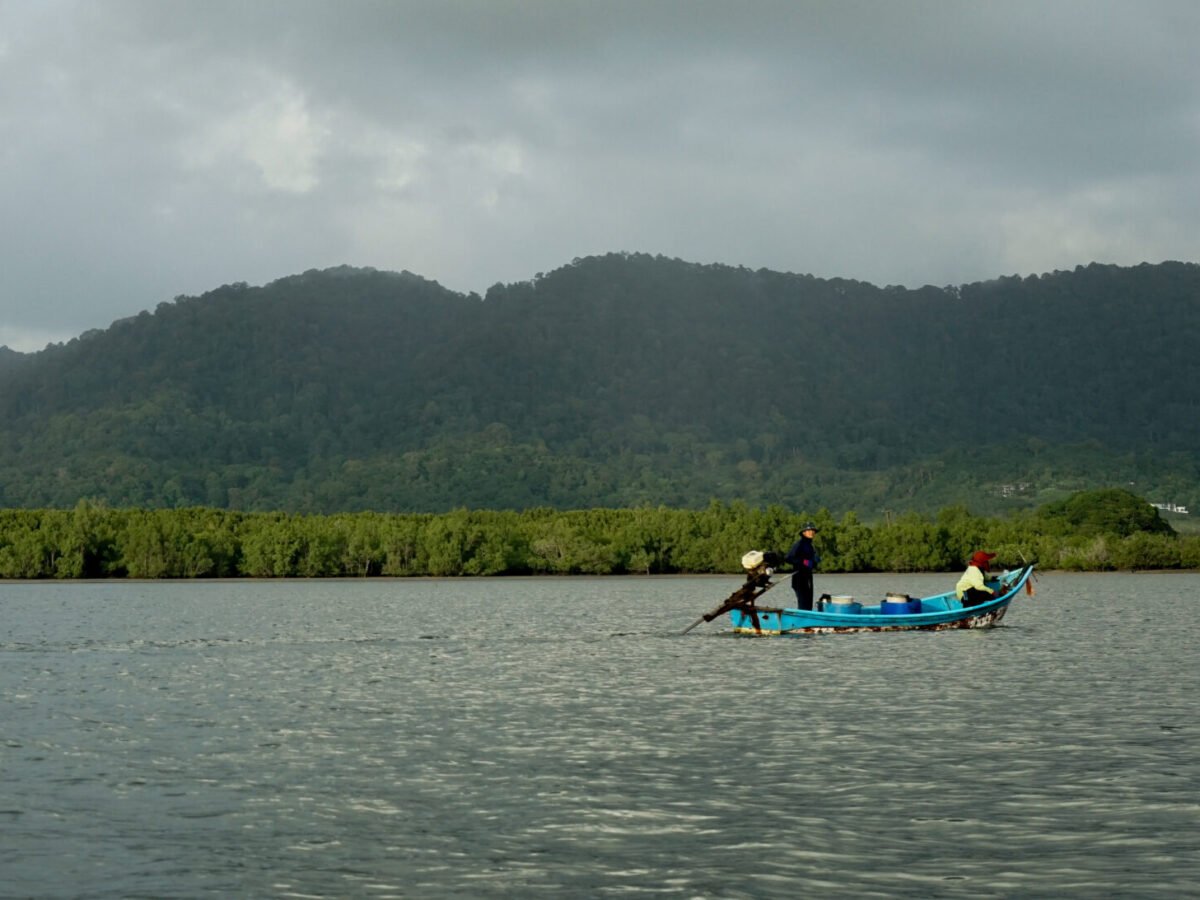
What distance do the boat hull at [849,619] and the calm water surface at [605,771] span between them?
9.36 feet

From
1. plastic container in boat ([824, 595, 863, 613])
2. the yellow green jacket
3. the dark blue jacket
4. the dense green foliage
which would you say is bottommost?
plastic container in boat ([824, 595, 863, 613])

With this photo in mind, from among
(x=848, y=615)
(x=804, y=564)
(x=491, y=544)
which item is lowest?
(x=848, y=615)

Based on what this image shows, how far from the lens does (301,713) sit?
32406 mm

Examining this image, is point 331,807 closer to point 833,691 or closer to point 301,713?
point 301,713

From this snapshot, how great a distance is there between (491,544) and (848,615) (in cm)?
11203

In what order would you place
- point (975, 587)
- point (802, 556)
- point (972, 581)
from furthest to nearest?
point (975, 587), point (972, 581), point (802, 556)

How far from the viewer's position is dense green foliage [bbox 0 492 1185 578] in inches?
6078

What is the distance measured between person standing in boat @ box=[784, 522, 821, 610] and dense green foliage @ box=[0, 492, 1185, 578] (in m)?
107

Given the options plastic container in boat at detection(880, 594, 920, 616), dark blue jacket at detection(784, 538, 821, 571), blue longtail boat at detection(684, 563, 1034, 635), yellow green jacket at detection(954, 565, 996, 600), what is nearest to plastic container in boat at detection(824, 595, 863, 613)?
blue longtail boat at detection(684, 563, 1034, 635)

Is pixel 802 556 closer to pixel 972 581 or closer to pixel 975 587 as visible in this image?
pixel 972 581

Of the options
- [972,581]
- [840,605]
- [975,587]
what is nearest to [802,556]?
[840,605]

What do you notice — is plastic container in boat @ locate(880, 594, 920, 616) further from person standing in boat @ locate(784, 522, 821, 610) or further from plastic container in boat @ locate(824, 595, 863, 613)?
person standing in boat @ locate(784, 522, 821, 610)

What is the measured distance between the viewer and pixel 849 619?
178 ft

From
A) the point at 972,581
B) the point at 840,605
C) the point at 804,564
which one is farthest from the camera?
the point at 972,581
